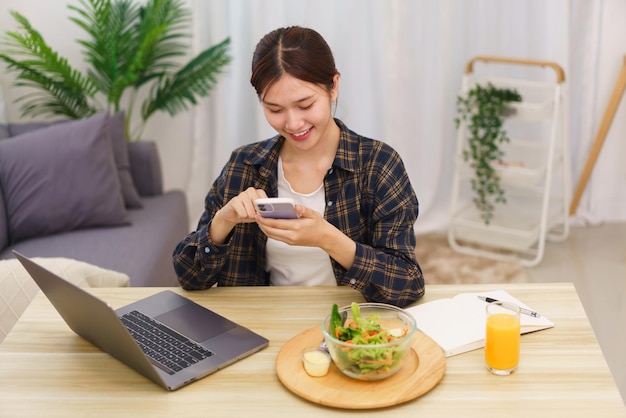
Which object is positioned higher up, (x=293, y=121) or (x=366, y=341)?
(x=293, y=121)

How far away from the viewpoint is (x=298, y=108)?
186cm

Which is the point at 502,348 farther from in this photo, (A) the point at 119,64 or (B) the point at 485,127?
(A) the point at 119,64

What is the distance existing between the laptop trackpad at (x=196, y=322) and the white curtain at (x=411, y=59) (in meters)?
2.25

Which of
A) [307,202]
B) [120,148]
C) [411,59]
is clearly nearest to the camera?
[307,202]

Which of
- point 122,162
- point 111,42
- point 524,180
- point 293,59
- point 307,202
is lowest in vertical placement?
point 524,180

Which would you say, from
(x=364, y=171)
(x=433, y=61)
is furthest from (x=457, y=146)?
(x=364, y=171)

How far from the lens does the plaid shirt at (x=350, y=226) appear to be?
1.78 m

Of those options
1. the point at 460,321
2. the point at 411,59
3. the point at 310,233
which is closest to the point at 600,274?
the point at 411,59

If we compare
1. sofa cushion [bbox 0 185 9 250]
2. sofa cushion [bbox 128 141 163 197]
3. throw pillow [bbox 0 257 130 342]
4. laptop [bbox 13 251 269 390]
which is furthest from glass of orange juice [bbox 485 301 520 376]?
sofa cushion [bbox 128 141 163 197]

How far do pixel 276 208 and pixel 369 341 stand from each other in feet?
1.15

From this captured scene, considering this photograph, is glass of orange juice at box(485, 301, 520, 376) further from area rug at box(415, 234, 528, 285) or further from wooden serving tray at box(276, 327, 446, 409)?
area rug at box(415, 234, 528, 285)

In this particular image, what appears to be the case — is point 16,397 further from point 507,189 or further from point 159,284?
point 507,189

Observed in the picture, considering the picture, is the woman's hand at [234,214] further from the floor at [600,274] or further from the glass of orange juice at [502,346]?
the floor at [600,274]

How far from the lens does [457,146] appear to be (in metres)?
3.82
